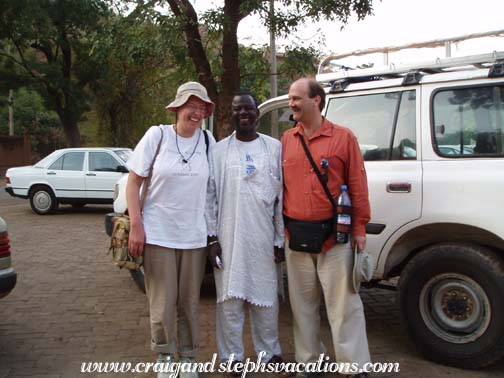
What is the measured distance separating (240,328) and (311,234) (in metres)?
0.90

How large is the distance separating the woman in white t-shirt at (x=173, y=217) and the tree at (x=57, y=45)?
51.1 feet

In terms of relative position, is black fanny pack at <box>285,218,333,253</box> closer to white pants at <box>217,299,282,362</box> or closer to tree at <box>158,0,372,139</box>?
white pants at <box>217,299,282,362</box>

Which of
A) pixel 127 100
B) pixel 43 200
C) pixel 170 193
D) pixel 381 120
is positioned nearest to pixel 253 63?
pixel 381 120

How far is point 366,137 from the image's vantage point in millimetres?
4316

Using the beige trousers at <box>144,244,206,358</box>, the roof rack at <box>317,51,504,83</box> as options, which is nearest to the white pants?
the beige trousers at <box>144,244,206,358</box>

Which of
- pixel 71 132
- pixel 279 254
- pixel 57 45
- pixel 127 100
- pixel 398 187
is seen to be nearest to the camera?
pixel 279 254

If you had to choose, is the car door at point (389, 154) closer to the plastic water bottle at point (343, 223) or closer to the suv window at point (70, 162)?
the plastic water bottle at point (343, 223)

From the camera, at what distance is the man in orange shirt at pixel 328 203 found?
3445 mm

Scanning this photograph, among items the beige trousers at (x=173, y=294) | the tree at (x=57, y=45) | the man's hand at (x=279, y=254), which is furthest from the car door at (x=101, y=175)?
the man's hand at (x=279, y=254)

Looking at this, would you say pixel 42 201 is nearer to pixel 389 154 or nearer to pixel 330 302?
pixel 389 154

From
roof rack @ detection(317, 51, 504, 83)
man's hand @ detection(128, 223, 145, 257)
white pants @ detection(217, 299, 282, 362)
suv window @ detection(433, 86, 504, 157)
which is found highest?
roof rack @ detection(317, 51, 504, 83)

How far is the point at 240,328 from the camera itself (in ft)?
12.6

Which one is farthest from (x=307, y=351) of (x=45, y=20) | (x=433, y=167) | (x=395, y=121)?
(x=45, y=20)

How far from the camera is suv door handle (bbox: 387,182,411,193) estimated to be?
154 inches
